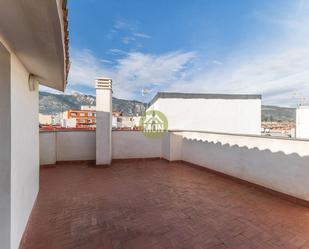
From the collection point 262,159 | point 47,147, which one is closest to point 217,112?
point 262,159

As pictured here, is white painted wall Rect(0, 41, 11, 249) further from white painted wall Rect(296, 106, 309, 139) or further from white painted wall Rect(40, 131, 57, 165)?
white painted wall Rect(296, 106, 309, 139)

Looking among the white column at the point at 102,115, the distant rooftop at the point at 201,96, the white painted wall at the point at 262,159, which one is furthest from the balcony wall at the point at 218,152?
the distant rooftop at the point at 201,96

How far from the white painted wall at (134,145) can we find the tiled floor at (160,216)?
2819 mm

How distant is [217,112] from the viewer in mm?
11445

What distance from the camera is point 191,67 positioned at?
18000 millimetres

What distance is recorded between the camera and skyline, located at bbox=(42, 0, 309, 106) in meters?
8.00

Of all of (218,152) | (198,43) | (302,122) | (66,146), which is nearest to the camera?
(218,152)

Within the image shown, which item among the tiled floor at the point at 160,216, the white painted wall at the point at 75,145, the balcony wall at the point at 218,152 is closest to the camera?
the tiled floor at the point at 160,216

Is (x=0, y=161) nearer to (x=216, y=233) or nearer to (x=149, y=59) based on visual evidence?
(x=216, y=233)

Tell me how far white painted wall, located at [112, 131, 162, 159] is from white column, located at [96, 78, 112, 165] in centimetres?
97

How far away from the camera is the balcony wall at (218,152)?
12.4ft

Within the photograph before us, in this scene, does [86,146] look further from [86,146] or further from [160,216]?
[160,216]

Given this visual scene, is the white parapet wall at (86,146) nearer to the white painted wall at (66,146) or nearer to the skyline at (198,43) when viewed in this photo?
the white painted wall at (66,146)

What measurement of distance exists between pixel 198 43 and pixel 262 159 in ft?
40.3
